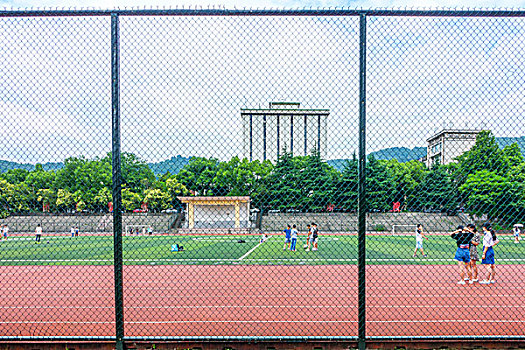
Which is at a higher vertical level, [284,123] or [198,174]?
[284,123]

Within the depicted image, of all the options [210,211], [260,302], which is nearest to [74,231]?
[210,211]

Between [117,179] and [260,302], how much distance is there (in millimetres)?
5489

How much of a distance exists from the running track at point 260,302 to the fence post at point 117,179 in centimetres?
209

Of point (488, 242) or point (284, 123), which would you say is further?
point (488, 242)

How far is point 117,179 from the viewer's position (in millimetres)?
4160

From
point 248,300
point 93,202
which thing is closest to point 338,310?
point 248,300

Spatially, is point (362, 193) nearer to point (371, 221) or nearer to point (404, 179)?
point (404, 179)

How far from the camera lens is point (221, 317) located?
23.2 ft

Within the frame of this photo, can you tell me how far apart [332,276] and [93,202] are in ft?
28.8

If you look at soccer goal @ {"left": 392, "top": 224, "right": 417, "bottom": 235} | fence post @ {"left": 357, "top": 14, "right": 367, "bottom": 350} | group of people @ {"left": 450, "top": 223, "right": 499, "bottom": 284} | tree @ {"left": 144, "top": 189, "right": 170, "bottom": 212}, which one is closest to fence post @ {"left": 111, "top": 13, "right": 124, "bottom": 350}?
tree @ {"left": 144, "top": 189, "right": 170, "bottom": 212}

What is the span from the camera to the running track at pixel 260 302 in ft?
21.1

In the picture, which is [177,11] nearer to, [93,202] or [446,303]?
[446,303]

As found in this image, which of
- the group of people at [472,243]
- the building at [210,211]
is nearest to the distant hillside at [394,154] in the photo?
the group of people at [472,243]

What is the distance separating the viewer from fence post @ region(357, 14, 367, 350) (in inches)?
162
